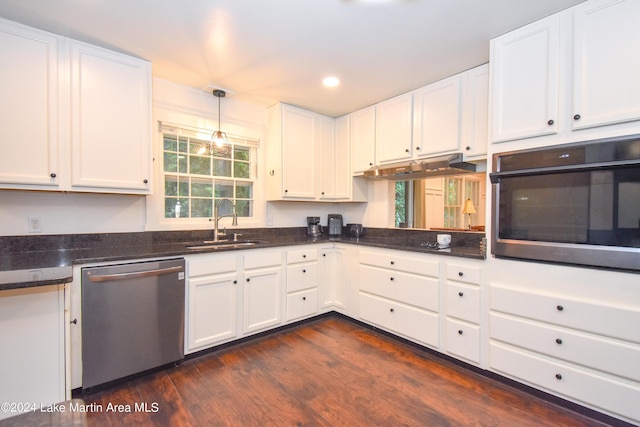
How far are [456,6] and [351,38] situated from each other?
0.67 meters

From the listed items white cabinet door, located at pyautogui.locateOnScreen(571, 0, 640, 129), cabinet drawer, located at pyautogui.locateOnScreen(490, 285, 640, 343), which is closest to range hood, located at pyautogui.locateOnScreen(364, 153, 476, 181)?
white cabinet door, located at pyautogui.locateOnScreen(571, 0, 640, 129)

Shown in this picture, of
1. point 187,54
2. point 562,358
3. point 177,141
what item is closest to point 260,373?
point 562,358

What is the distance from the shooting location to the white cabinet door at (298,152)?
3279 millimetres

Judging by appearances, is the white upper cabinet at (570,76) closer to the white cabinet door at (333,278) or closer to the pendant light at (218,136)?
the white cabinet door at (333,278)

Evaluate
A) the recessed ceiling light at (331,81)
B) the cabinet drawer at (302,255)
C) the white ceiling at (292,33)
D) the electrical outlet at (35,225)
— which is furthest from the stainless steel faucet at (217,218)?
the recessed ceiling light at (331,81)

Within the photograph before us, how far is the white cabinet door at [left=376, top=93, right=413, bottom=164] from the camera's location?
289cm

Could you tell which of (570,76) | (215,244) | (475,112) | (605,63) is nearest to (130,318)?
(215,244)

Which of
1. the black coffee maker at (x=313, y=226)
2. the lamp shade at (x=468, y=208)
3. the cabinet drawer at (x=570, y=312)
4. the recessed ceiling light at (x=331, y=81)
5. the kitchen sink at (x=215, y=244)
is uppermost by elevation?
the recessed ceiling light at (x=331, y=81)

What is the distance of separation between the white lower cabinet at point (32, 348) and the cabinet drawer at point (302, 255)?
5.81 ft

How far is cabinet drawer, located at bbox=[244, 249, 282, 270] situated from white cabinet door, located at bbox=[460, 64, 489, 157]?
192 centimetres

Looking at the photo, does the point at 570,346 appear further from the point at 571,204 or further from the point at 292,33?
the point at 292,33

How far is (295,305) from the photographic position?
2.98 metres

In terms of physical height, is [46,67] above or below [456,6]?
below

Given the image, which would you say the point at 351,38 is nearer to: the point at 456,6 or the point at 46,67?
the point at 456,6
